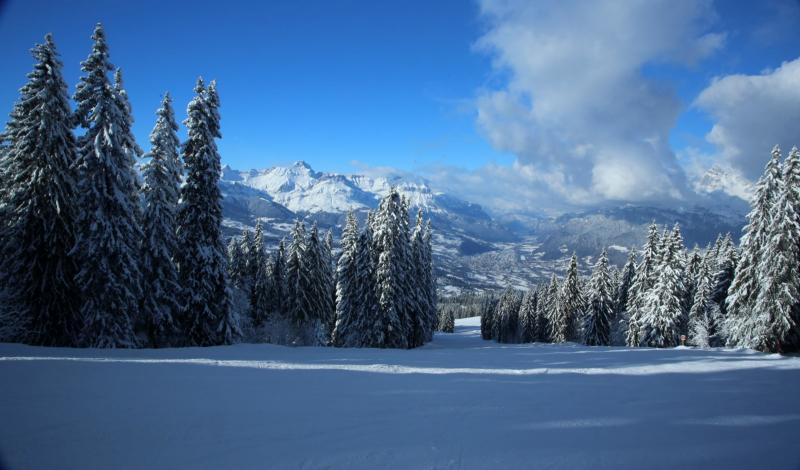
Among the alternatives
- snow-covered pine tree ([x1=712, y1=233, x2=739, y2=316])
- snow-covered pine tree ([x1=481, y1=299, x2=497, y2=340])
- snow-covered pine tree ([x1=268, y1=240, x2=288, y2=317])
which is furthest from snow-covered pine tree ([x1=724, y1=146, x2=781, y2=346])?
snow-covered pine tree ([x1=481, y1=299, x2=497, y2=340])

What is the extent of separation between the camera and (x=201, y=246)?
2172 cm

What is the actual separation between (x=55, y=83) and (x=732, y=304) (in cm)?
4433

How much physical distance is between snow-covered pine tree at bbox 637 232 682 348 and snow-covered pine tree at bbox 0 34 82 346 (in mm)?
45908

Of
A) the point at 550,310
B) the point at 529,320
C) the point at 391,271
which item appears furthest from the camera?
the point at 529,320

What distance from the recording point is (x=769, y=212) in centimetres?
2369

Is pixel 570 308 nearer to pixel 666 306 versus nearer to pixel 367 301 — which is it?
pixel 666 306

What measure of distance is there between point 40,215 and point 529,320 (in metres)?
→ 69.6

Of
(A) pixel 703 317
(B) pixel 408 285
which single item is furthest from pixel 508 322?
(B) pixel 408 285

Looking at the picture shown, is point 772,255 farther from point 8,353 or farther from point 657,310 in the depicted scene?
point 8,353

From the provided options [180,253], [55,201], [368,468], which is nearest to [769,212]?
[368,468]

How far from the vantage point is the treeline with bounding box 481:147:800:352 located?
22016mm

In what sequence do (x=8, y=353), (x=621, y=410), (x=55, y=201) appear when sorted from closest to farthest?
(x=621, y=410) < (x=8, y=353) < (x=55, y=201)

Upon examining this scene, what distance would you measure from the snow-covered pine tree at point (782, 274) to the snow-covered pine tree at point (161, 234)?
3474 centimetres

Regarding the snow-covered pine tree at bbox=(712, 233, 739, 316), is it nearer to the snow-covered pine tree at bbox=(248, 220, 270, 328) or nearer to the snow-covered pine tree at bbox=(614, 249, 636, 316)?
the snow-covered pine tree at bbox=(614, 249, 636, 316)
